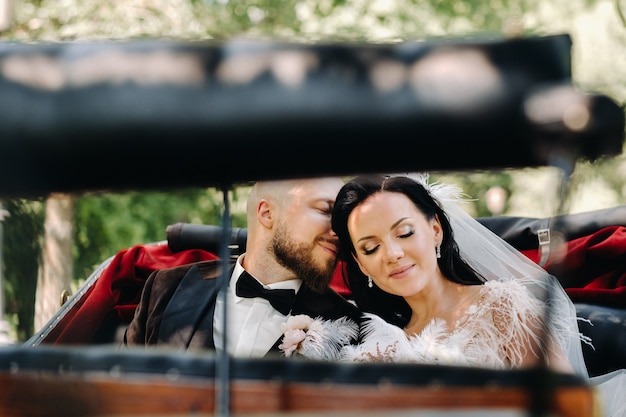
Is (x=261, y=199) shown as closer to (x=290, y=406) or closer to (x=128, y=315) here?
(x=128, y=315)

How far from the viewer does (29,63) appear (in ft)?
4.31

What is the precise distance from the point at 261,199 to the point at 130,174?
5.57 feet

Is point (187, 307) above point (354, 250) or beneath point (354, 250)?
beneath

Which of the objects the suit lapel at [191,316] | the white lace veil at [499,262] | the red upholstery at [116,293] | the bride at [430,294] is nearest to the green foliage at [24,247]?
the red upholstery at [116,293]

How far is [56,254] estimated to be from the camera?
6.66 m

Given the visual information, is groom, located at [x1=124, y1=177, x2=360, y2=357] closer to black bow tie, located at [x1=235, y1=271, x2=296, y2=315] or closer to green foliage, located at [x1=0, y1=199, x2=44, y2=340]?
black bow tie, located at [x1=235, y1=271, x2=296, y2=315]

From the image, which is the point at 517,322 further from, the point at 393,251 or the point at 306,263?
the point at 306,263

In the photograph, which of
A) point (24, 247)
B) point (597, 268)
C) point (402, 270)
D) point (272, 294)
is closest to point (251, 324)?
point (272, 294)

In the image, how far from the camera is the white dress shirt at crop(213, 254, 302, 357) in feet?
9.46

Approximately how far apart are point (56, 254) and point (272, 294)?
4.23 metres

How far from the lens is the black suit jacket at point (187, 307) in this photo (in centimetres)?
294

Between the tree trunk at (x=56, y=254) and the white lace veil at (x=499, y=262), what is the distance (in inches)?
174

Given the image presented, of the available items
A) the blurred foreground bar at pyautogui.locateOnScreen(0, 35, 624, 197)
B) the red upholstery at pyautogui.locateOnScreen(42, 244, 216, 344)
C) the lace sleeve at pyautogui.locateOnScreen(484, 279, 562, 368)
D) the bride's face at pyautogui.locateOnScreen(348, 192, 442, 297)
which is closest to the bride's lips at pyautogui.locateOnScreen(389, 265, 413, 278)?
the bride's face at pyautogui.locateOnScreen(348, 192, 442, 297)

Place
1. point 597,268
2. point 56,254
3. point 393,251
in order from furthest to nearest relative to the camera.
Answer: point 56,254 → point 597,268 → point 393,251
